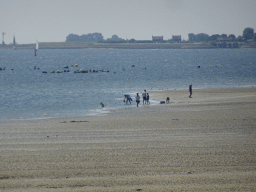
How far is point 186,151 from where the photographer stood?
12.3 m

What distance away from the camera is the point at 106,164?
10.9 metres

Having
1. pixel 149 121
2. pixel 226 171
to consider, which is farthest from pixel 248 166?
pixel 149 121

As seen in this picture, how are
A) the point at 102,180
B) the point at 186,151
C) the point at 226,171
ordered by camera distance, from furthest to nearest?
the point at 186,151 < the point at 226,171 < the point at 102,180

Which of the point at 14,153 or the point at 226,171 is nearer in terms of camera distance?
the point at 226,171

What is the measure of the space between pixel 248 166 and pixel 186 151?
253 centimetres

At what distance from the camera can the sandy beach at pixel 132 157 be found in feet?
29.6

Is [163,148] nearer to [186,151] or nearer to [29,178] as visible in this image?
[186,151]

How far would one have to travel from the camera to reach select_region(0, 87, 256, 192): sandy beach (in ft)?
29.6

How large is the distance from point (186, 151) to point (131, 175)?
131 inches

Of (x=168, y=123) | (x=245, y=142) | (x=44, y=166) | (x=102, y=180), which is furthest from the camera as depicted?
(x=168, y=123)

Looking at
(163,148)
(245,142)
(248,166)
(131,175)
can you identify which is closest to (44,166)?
(131,175)

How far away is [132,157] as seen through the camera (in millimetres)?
11633

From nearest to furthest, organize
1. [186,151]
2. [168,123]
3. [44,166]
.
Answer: [44,166] → [186,151] → [168,123]

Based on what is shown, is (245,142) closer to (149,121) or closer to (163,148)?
(163,148)
